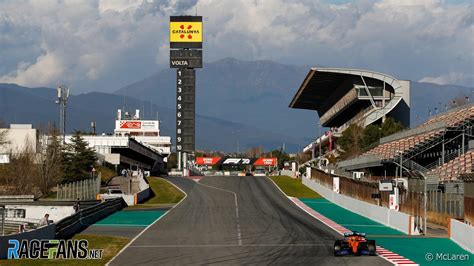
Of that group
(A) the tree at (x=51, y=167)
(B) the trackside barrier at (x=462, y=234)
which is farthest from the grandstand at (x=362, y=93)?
(B) the trackside barrier at (x=462, y=234)

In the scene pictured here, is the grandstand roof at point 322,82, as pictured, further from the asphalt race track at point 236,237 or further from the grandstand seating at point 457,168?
the grandstand seating at point 457,168

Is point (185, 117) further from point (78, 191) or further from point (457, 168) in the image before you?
point (457, 168)

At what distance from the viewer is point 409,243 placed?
1666 inches

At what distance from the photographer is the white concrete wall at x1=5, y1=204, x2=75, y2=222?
5778 centimetres

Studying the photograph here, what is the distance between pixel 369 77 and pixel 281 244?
3740 inches

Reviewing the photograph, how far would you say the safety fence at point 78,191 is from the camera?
8262 cm

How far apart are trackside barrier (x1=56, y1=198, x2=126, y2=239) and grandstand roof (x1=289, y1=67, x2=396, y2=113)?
6898 centimetres

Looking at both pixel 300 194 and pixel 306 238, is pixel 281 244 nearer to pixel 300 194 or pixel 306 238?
pixel 306 238

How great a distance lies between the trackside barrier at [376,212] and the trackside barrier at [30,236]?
21.6 metres

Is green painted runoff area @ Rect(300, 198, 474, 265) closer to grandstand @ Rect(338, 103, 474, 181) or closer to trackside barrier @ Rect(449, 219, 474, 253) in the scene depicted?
trackside barrier @ Rect(449, 219, 474, 253)

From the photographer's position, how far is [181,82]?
158625mm

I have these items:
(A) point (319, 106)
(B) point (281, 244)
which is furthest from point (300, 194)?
(A) point (319, 106)

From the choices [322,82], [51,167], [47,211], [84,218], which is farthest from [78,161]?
[84,218]

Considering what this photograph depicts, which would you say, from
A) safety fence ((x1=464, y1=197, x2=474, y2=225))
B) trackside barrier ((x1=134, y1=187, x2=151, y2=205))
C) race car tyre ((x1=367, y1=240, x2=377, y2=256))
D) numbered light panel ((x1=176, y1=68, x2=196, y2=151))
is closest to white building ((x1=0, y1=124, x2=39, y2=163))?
numbered light panel ((x1=176, y1=68, x2=196, y2=151))
